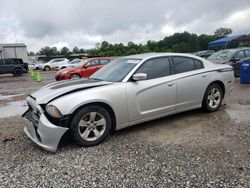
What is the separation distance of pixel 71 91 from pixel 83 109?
383 mm

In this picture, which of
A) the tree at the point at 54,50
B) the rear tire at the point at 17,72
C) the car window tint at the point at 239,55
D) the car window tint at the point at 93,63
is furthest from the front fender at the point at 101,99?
the tree at the point at 54,50

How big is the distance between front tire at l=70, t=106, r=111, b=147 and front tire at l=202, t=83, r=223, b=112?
8.32ft

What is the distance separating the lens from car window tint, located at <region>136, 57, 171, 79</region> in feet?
15.6

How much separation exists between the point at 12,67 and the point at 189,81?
21077 mm

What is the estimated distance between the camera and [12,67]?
2248 cm

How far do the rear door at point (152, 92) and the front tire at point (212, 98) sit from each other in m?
1.05

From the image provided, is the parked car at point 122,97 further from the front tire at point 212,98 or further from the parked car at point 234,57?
the parked car at point 234,57

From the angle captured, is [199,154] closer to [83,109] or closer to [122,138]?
[122,138]

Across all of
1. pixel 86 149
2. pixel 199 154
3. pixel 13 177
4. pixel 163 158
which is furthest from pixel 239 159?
pixel 13 177

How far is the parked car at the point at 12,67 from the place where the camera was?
22.2m

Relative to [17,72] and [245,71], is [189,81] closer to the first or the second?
[245,71]

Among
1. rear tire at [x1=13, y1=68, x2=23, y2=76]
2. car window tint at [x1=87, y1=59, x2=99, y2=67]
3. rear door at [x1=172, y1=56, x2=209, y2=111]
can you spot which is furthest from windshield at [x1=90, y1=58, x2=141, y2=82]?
→ rear tire at [x1=13, y1=68, x2=23, y2=76]

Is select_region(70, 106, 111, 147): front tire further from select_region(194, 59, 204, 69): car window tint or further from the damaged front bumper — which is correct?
select_region(194, 59, 204, 69): car window tint

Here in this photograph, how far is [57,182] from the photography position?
3045mm
